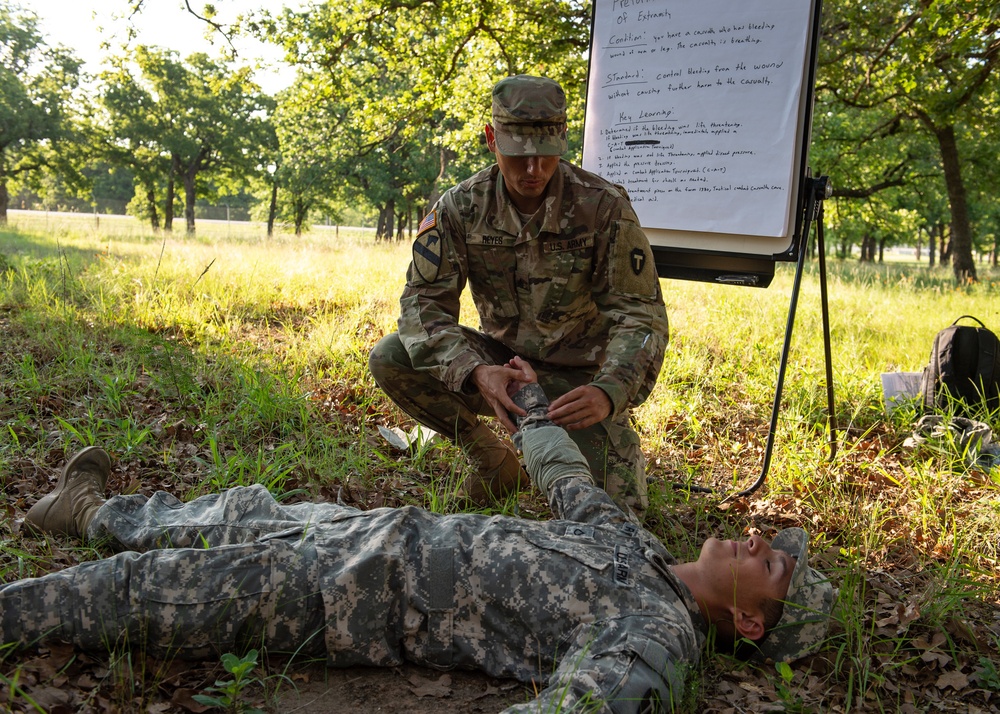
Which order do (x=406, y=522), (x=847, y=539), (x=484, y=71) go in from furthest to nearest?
(x=484, y=71), (x=847, y=539), (x=406, y=522)

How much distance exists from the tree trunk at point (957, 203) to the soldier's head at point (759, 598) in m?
12.6

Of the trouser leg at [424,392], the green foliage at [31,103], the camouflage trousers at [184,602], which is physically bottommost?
the camouflage trousers at [184,602]

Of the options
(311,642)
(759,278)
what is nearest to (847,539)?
(759,278)

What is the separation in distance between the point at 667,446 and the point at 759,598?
1.90 m

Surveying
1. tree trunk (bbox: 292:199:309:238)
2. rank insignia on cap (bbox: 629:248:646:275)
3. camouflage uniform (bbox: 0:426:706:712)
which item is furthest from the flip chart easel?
tree trunk (bbox: 292:199:309:238)

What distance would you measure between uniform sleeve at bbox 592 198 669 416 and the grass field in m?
0.75

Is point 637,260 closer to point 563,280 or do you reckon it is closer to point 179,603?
point 563,280

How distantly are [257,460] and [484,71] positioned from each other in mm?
7214

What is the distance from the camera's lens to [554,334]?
3.29 metres

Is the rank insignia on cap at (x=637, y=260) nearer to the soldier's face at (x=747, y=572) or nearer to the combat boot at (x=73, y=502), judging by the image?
the soldier's face at (x=747, y=572)

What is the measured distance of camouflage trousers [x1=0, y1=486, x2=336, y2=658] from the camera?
1.85m

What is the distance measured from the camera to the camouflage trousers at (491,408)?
305 cm

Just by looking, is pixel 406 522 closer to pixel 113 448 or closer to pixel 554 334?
pixel 554 334

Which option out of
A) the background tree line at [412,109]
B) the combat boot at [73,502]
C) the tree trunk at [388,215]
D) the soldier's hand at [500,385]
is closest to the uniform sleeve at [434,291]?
the soldier's hand at [500,385]
